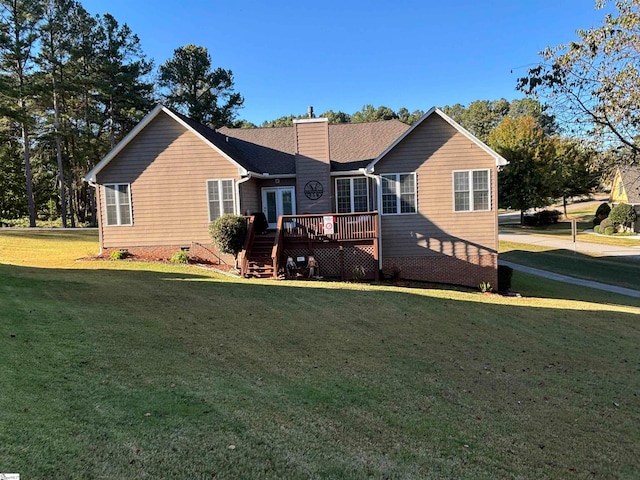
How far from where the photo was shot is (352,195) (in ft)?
55.7

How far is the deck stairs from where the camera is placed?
13795mm

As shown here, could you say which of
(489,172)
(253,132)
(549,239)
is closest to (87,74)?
(253,132)

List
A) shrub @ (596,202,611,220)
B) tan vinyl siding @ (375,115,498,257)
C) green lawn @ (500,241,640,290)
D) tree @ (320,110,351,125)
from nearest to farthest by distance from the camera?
tan vinyl siding @ (375,115,498,257)
green lawn @ (500,241,640,290)
shrub @ (596,202,611,220)
tree @ (320,110,351,125)

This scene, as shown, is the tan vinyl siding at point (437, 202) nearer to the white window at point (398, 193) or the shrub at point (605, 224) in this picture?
the white window at point (398, 193)

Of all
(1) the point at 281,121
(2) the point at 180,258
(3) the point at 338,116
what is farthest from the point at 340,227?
(3) the point at 338,116

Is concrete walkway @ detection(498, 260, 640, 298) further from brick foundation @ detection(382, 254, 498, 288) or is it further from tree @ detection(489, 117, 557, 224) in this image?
tree @ detection(489, 117, 557, 224)

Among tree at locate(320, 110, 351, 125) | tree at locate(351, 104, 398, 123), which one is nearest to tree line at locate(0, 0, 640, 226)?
tree at locate(351, 104, 398, 123)

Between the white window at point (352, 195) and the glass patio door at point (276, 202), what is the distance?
197 centimetres

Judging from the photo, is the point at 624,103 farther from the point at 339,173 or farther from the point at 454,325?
the point at 454,325

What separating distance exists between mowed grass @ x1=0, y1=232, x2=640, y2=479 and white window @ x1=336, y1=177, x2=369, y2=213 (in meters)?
7.76

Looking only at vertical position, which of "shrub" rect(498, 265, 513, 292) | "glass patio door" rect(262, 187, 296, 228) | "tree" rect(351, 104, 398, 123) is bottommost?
"shrub" rect(498, 265, 513, 292)

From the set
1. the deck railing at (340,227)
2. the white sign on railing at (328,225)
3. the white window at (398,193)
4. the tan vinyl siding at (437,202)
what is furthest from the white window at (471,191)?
the white sign on railing at (328,225)

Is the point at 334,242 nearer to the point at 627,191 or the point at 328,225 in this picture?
the point at 328,225

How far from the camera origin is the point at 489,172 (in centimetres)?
1538
